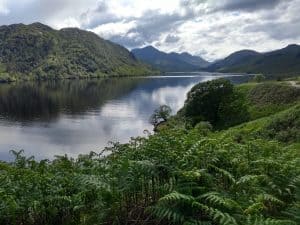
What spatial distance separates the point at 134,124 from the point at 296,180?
115991 millimetres

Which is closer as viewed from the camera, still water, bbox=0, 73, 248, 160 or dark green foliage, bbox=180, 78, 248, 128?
still water, bbox=0, 73, 248, 160

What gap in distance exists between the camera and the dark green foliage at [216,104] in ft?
292

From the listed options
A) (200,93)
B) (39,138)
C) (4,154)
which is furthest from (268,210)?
(39,138)

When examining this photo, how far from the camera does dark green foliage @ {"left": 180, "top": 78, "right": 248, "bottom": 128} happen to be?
8912 cm

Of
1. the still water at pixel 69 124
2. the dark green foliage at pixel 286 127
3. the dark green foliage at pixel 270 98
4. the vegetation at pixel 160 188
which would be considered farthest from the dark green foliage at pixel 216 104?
the vegetation at pixel 160 188

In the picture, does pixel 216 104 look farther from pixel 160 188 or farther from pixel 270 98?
pixel 160 188

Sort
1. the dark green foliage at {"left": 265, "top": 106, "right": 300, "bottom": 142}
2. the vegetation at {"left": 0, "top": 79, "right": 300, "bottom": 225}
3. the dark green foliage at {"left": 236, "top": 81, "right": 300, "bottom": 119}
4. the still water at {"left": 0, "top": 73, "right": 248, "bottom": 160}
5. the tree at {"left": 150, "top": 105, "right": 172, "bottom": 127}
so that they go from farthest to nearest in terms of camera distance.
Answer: the tree at {"left": 150, "top": 105, "right": 172, "bottom": 127} → the dark green foliage at {"left": 236, "top": 81, "right": 300, "bottom": 119} → the still water at {"left": 0, "top": 73, "right": 248, "bottom": 160} → the dark green foliage at {"left": 265, "top": 106, "right": 300, "bottom": 142} → the vegetation at {"left": 0, "top": 79, "right": 300, "bottom": 225}

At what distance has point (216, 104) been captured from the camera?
303ft

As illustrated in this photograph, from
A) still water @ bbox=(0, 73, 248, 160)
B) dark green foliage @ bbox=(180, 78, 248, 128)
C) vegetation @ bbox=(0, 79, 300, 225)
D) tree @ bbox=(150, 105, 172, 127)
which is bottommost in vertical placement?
still water @ bbox=(0, 73, 248, 160)

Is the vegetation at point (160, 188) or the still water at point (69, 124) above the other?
the vegetation at point (160, 188)

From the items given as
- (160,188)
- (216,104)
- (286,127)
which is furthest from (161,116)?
(160,188)

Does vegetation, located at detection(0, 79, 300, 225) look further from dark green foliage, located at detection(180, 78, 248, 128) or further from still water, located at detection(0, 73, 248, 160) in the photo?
dark green foliage, located at detection(180, 78, 248, 128)

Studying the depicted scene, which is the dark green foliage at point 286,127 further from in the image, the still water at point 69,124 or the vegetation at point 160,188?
the still water at point 69,124

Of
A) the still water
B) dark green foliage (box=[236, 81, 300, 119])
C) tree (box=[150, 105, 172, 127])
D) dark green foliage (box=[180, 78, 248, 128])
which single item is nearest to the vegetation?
the still water
